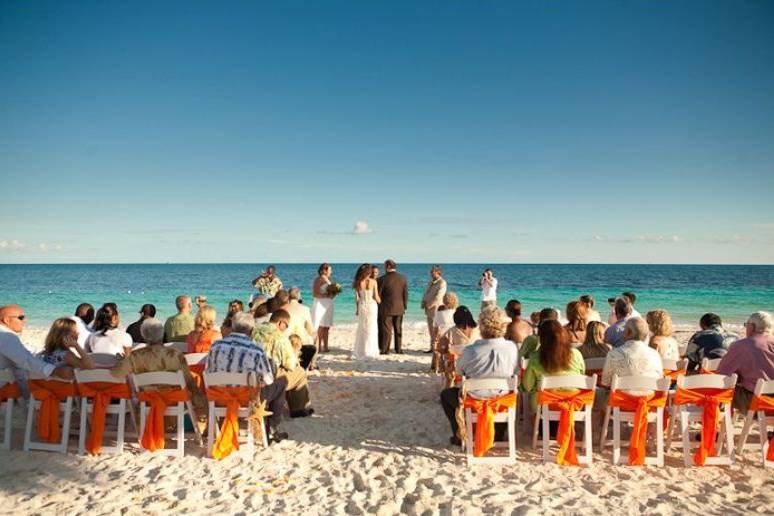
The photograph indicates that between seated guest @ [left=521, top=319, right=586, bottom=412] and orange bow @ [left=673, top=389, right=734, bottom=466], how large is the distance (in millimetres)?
937

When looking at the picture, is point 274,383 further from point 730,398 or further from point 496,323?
point 730,398

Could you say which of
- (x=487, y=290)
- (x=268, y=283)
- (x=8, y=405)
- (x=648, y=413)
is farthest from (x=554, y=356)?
(x=487, y=290)

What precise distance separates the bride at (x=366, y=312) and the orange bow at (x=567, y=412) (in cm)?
528

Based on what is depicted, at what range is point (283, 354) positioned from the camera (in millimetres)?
5492

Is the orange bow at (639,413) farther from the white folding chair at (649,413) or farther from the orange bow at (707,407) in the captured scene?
the orange bow at (707,407)

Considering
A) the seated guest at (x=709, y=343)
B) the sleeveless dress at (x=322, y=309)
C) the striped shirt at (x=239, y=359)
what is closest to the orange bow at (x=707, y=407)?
the seated guest at (x=709, y=343)

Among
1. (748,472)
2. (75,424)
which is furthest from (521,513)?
(75,424)

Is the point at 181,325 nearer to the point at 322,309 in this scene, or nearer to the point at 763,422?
the point at 322,309

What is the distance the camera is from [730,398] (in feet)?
14.9

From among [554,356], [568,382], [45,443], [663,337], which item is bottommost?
[45,443]

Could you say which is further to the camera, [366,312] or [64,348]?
[366,312]

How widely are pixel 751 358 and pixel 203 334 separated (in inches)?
237

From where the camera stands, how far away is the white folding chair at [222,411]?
465cm

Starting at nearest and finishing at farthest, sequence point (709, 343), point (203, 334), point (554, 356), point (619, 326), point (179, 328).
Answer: point (554, 356) < point (709, 343) < point (203, 334) < point (619, 326) < point (179, 328)
